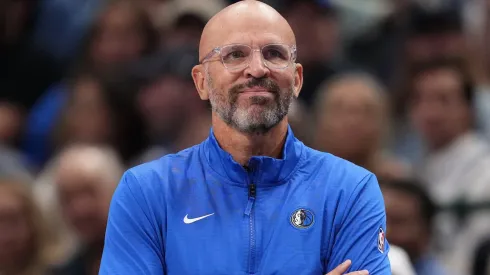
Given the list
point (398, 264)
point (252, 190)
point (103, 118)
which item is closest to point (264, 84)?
point (252, 190)

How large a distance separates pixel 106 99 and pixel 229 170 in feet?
16.0

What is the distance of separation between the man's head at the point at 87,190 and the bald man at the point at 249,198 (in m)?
3.24

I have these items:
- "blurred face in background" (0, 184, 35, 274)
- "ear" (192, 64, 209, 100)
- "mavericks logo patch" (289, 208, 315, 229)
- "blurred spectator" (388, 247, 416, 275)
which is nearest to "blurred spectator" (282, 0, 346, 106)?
"blurred face in background" (0, 184, 35, 274)

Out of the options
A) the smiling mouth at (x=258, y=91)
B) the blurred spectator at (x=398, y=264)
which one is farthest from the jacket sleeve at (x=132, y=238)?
the blurred spectator at (x=398, y=264)

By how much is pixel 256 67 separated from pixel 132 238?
760 mm

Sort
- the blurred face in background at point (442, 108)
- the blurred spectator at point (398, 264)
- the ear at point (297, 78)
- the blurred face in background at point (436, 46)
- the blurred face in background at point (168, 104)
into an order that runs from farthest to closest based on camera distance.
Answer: the blurred face in background at point (436, 46)
the blurred face in background at point (168, 104)
the blurred face in background at point (442, 108)
the blurred spectator at point (398, 264)
the ear at point (297, 78)

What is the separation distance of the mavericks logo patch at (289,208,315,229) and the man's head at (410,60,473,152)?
4.21m

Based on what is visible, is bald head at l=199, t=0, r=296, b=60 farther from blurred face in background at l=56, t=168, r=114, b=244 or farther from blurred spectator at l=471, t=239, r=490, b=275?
blurred face in background at l=56, t=168, r=114, b=244

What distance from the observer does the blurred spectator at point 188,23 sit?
9500 mm

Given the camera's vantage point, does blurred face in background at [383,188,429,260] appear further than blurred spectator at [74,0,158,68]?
No

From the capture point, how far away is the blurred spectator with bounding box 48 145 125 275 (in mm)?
7523

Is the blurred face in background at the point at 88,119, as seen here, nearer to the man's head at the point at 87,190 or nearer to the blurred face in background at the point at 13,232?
the man's head at the point at 87,190

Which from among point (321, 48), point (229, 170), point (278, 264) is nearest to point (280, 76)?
point (229, 170)

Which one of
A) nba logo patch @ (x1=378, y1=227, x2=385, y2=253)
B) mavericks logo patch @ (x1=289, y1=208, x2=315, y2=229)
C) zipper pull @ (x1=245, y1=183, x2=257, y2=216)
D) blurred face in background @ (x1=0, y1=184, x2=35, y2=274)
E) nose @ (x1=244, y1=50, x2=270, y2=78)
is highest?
nose @ (x1=244, y1=50, x2=270, y2=78)
